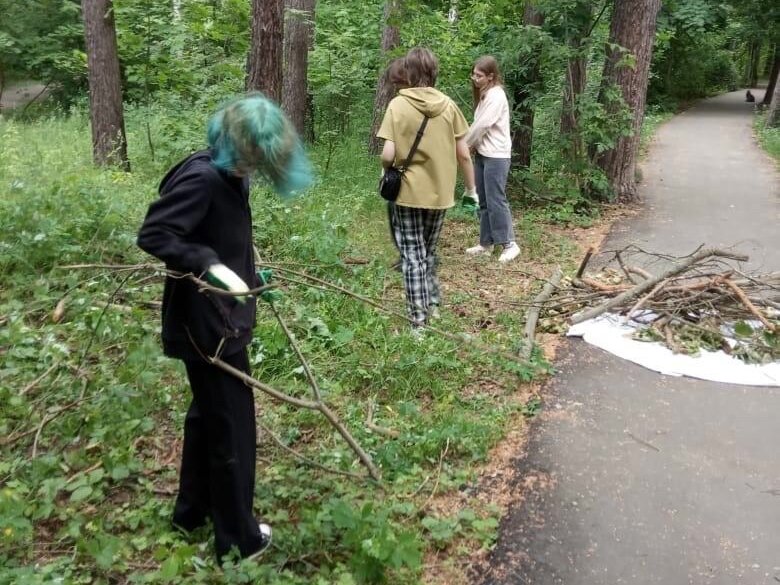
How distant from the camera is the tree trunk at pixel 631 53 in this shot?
857 cm

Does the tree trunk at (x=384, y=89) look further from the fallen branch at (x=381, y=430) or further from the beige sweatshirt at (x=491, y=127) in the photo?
the fallen branch at (x=381, y=430)

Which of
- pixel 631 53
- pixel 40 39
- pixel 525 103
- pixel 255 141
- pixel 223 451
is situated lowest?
pixel 223 451

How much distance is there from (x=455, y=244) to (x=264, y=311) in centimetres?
309

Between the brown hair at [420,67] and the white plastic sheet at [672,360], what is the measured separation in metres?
2.26

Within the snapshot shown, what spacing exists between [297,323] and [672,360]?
8.88ft

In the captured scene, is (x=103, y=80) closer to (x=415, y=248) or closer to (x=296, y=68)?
(x=296, y=68)

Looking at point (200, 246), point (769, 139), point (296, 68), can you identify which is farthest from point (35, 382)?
point (769, 139)

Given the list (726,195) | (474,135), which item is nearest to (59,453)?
(474,135)

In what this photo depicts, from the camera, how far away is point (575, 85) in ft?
28.7

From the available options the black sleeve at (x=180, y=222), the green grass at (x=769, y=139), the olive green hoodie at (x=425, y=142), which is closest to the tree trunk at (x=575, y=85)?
the olive green hoodie at (x=425, y=142)

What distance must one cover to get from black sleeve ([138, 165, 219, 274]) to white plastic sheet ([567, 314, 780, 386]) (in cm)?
353

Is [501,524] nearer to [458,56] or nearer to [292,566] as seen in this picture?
[292,566]

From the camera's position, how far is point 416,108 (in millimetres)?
4574

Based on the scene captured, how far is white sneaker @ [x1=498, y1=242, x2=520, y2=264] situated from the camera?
676 centimetres
